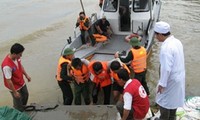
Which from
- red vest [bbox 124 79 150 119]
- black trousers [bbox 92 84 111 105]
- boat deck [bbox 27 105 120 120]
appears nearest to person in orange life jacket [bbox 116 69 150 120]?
red vest [bbox 124 79 150 119]

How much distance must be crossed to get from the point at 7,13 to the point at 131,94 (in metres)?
14.4

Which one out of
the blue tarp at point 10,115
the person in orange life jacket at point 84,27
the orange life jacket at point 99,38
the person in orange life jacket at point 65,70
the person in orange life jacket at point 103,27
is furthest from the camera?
the person in orange life jacket at point 103,27

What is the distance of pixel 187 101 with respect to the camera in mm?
5402

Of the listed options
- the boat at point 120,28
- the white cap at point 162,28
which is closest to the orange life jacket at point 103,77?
the white cap at point 162,28

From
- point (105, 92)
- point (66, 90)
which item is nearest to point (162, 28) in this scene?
point (105, 92)

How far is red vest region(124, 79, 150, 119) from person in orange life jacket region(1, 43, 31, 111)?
2.12 meters

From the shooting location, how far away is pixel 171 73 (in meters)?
3.81

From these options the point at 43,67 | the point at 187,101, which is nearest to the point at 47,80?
the point at 43,67

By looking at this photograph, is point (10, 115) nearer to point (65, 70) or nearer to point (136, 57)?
point (65, 70)

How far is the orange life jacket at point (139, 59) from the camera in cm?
597

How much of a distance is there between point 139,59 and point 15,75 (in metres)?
2.56

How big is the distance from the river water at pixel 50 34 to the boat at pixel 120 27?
3.58 feet

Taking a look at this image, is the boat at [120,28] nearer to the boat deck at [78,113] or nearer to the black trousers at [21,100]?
the black trousers at [21,100]

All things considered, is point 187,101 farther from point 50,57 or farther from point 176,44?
point 50,57
